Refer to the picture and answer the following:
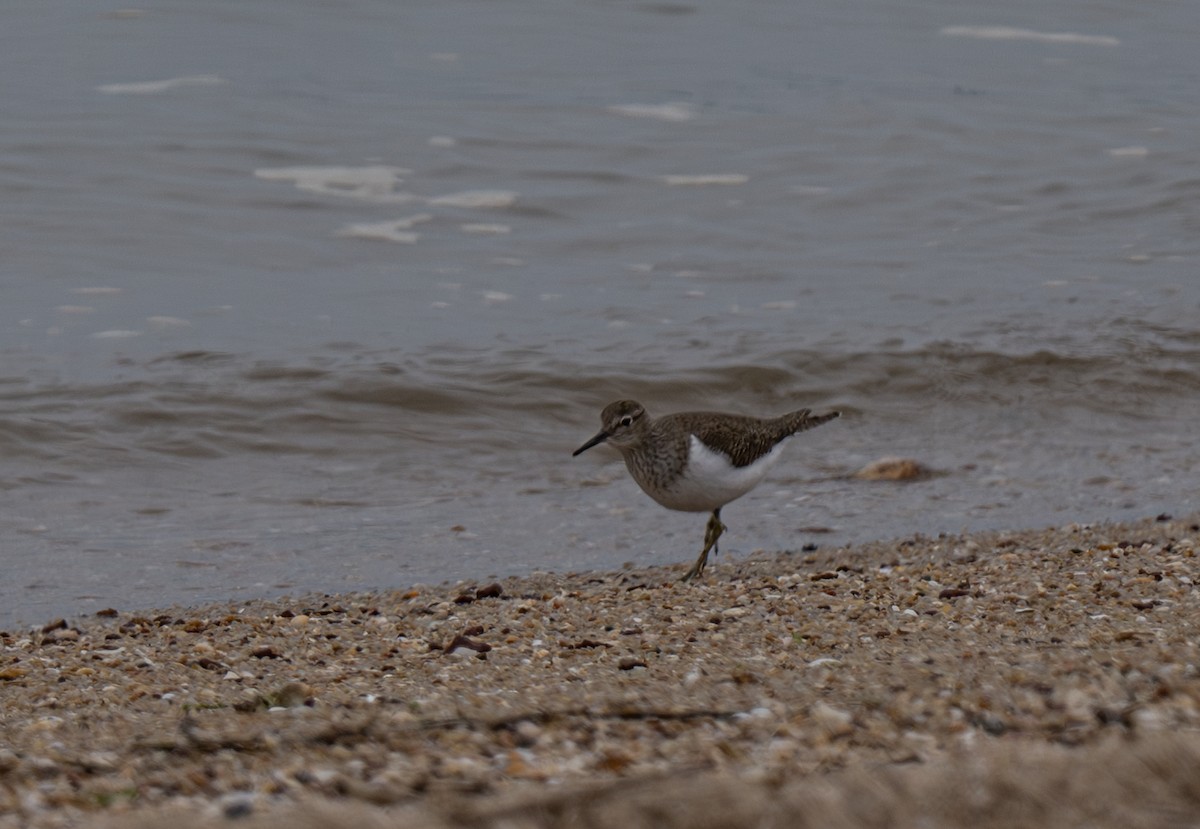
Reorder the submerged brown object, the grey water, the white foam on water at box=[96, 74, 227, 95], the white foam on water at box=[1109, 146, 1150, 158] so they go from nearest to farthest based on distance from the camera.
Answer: the grey water < the submerged brown object < the white foam on water at box=[1109, 146, 1150, 158] < the white foam on water at box=[96, 74, 227, 95]

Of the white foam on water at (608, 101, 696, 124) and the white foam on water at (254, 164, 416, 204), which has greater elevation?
the white foam on water at (608, 101, 696, 124)

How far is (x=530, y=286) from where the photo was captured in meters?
12.0

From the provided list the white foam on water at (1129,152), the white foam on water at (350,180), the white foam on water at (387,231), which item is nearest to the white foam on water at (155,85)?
the white foam on water at (350,180)

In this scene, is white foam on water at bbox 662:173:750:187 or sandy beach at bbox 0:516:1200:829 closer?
sandy beach at bbox 0:516:1200:829

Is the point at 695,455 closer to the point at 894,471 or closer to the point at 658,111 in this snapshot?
the point at 894,471

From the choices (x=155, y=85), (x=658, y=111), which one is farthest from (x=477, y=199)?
(x=155, y=85)

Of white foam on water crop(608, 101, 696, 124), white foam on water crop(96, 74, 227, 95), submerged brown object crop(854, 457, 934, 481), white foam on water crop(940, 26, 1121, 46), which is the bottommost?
submerged brown object crop(854, 457, 934, 481)

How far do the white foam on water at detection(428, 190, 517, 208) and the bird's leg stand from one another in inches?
283

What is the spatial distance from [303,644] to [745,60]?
15213mm

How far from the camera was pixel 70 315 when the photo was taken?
35.9ft

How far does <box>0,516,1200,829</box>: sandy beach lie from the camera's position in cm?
278

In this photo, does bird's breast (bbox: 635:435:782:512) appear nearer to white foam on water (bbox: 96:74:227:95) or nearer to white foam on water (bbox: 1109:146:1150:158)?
white foam on water (bbox: 1109:146:1150:158)

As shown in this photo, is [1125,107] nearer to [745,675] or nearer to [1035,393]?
[1035,393]

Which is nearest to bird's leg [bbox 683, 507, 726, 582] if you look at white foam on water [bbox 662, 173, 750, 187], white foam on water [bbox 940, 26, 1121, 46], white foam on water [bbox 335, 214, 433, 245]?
white foam on water [bbox 335, 214, 433, 245]
